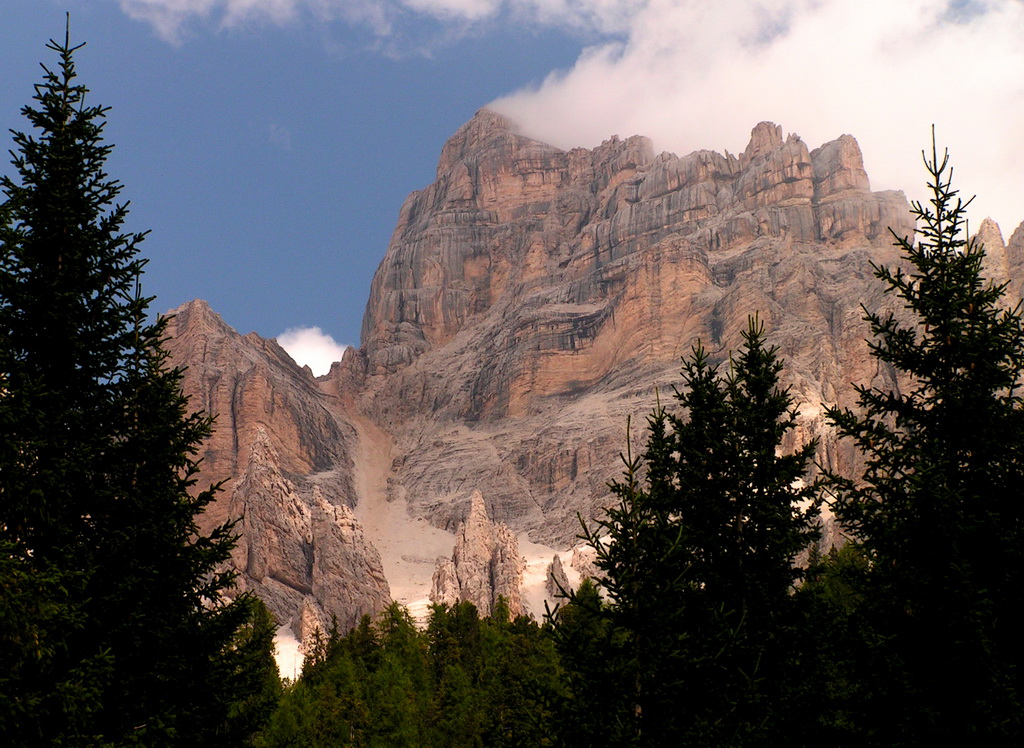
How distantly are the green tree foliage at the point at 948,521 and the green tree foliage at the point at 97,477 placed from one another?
430 inches

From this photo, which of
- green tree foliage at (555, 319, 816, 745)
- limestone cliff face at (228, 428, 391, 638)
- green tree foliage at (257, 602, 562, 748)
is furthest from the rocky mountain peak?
green tree foliage at (555, 319, 816, 745)

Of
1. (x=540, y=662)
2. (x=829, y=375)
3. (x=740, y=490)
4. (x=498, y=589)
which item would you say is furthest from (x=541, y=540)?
(x=740, y=490)

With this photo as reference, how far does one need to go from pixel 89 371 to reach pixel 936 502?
1383 centimetres

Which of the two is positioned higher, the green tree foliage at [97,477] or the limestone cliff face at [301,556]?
the limestone cliff face at [301,556]

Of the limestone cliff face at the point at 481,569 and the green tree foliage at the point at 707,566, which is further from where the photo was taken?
the limestone cliff face at the point at 481,569

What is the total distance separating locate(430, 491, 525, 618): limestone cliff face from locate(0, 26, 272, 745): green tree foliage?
12522cm

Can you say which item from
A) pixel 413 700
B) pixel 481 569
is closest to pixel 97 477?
pixel 413 700

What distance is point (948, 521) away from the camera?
15.5m

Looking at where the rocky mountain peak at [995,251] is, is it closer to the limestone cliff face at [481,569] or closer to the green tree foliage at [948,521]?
the limestone cliff face at [481,569]

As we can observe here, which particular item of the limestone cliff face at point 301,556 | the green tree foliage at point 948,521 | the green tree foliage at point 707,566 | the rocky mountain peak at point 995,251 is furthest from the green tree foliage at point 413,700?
the rocky mountain peak at point 995,251

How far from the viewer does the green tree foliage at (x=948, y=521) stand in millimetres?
15109

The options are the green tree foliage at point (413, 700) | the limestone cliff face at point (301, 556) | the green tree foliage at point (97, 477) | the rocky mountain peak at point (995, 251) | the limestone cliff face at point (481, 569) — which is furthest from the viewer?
the rocky mountain peak at point (995, 251)

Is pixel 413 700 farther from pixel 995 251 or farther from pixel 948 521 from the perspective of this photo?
pixel 995 251

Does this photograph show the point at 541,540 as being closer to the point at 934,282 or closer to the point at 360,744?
the point at 360,744
